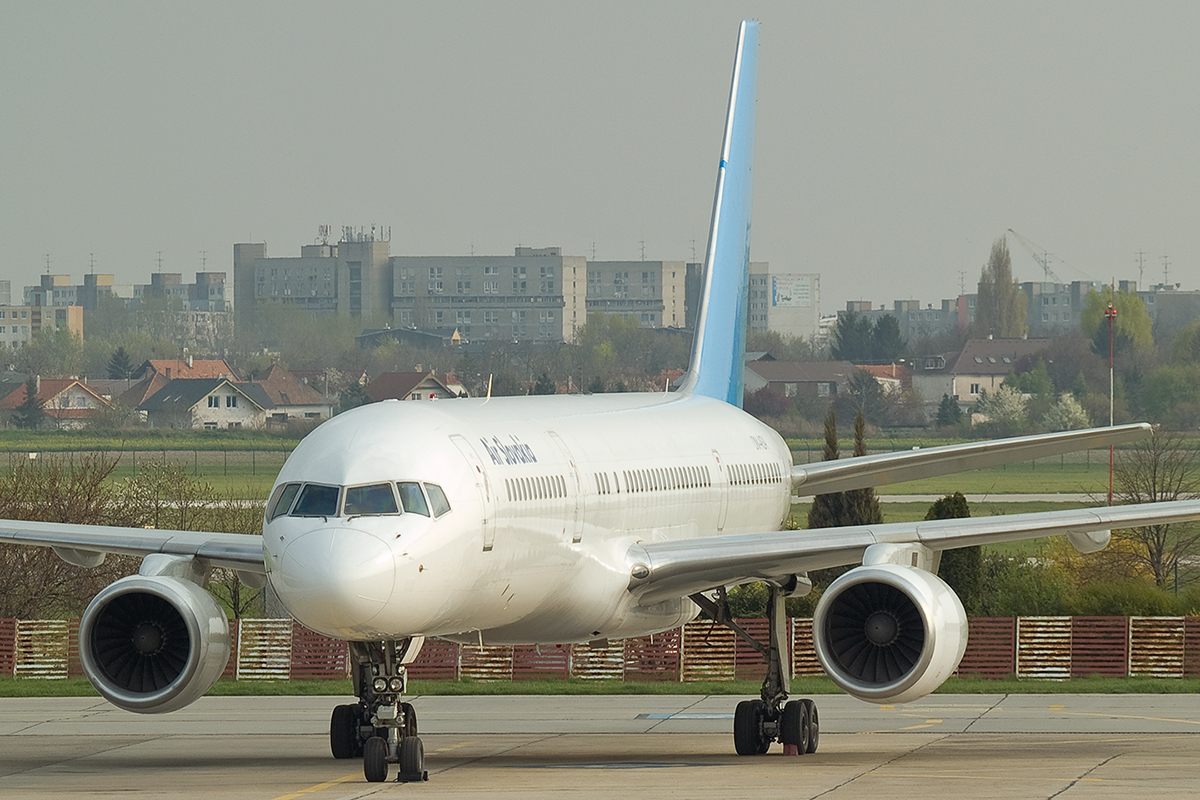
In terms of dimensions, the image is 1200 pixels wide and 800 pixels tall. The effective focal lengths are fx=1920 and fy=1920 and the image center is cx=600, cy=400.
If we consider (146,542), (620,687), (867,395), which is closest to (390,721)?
(146,542)

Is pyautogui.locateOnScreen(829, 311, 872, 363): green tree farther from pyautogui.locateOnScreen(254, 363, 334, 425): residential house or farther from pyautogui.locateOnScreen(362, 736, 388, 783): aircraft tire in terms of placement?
pyautogui.locateOnScreen(362, 736, 388, 783): aircraft tire

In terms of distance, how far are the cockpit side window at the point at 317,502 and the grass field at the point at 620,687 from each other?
2070cm

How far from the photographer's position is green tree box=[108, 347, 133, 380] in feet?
556

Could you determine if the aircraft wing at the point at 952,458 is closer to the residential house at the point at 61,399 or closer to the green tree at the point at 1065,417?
the green tree at the point at 1065,417

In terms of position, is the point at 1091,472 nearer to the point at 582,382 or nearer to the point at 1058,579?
the point at 582,382

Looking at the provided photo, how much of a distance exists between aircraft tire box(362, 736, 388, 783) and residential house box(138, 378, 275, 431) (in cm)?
11187

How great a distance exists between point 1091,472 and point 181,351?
98.5 meters

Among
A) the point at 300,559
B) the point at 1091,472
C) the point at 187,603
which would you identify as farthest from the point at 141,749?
the point at 1091,472

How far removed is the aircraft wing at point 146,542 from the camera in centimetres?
2334

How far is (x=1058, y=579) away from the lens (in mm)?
51312

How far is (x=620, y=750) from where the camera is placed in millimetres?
26875

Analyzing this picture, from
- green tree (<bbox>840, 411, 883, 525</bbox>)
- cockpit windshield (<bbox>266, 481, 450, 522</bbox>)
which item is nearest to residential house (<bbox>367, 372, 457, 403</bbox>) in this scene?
Result: green tree (<bbox>840, 411, 883, 525</bbox>)

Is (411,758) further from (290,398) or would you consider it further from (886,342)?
(886,342)

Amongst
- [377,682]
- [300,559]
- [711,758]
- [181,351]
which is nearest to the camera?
[300,559]
